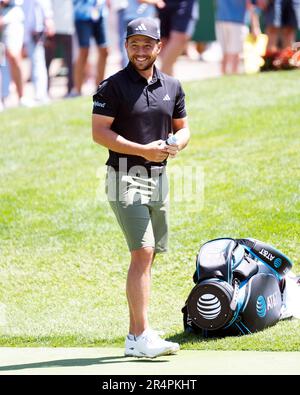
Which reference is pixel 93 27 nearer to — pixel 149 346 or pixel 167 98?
pixel 167 98

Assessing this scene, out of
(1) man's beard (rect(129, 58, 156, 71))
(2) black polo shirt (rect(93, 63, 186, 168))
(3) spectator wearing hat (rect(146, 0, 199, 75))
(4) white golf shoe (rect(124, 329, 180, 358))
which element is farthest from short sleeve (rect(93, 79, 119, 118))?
(3) spectator wearing hat (rect(146, 0, 199, 75))

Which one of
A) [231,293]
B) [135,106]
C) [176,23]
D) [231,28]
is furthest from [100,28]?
[231,293]

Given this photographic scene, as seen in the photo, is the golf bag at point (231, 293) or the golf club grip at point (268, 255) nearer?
the golf bag at point (231, 293)

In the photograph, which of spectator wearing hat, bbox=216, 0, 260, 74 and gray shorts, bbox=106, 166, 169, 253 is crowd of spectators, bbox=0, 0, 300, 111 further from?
gray shorts, bbox=106, 166, 169, 253

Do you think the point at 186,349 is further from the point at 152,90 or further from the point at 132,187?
the point at 152,90

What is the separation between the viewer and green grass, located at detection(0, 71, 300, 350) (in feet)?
25.8

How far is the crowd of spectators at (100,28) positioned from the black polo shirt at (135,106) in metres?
7.17

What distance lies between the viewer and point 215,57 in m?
22.9

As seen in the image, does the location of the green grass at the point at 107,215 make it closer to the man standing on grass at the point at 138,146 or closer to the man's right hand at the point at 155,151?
the man standing on grass at the point at 138,146

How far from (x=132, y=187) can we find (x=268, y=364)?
1416 mm

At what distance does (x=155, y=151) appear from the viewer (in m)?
6.49

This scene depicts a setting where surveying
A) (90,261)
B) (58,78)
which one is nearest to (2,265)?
(90,261)

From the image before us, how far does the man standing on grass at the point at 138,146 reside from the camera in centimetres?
655

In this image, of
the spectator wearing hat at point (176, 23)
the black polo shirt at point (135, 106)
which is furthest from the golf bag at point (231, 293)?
the spectator wearing hat at point (176, 23)
